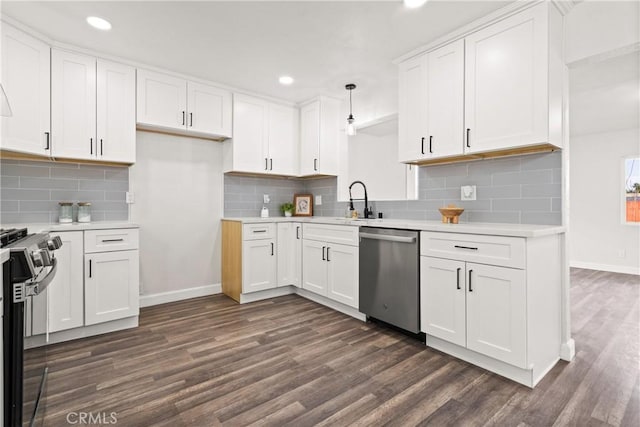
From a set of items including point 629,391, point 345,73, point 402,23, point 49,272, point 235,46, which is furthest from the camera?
point 345,73

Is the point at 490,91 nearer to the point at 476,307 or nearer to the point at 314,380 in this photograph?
the point at 476,307

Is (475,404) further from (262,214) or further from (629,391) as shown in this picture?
(262,214)

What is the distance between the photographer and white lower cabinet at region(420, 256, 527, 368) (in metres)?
1.95

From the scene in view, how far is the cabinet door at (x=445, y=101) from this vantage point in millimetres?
2537

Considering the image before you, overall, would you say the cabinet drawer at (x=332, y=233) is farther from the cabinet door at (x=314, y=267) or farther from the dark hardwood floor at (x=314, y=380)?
the dark hardwood floor at (x=314, y=380)

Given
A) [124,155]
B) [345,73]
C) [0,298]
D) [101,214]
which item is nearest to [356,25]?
[345,73]

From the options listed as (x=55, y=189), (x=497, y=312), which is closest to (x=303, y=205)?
(x=55, y=189)

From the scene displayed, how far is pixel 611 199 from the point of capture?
5492 mm

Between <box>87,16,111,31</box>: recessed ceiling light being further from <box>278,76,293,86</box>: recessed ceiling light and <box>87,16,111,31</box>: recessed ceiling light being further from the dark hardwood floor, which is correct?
the dark hardwood floor

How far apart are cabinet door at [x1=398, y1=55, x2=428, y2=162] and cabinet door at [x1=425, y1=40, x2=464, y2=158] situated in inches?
2.0

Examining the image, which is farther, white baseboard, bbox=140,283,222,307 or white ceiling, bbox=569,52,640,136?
white baseboard, bbox=140,283,222,307

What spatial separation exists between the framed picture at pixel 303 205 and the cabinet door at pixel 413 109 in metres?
1.79

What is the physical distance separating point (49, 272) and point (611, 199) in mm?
7364

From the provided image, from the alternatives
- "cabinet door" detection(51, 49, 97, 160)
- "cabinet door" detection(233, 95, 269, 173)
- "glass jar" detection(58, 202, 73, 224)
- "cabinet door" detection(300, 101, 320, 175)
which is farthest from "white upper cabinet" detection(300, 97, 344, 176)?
"glass jar" detection(58, 202, 73, 224)
